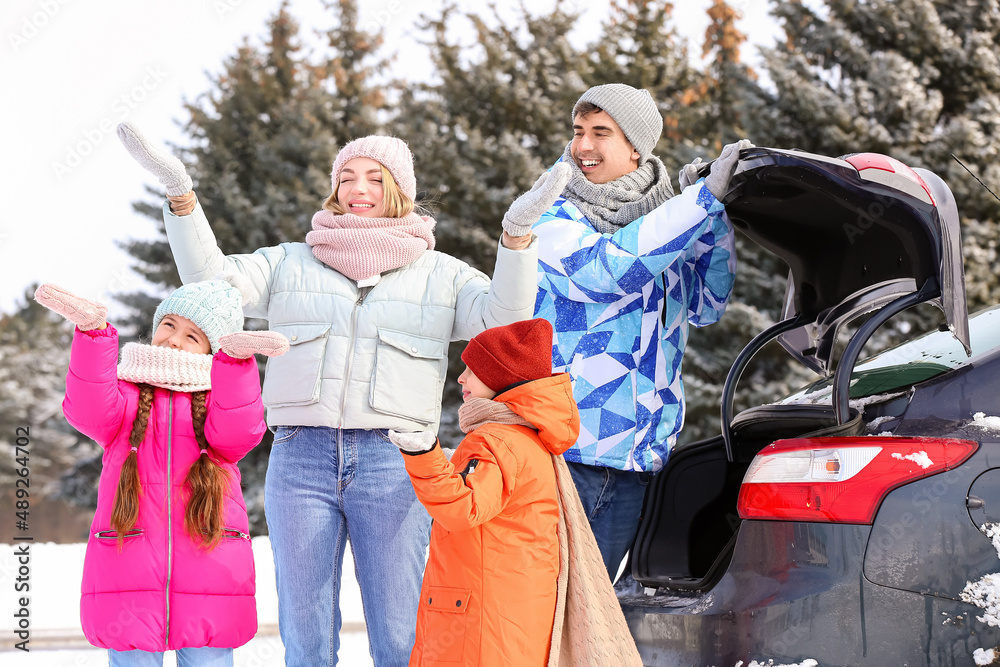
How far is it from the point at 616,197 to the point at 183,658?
6.23 feet

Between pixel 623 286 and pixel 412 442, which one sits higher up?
pixel 623 286

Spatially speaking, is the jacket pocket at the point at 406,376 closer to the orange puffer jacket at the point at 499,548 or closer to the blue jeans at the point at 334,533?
the blue jeans at the point at 334,533

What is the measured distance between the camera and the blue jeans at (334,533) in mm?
2619

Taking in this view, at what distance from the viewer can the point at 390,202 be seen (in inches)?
112

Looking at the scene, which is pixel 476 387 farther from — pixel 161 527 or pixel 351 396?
pixel 161 527

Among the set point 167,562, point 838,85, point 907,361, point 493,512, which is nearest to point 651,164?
point 907,361

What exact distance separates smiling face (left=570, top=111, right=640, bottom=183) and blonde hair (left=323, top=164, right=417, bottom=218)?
605 mm

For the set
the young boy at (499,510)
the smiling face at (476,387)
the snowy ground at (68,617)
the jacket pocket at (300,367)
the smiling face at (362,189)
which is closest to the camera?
the young boy at (499,510)

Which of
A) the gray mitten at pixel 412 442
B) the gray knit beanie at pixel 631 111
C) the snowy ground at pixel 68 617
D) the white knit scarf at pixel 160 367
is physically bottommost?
the snowy ground at pixel 68 617

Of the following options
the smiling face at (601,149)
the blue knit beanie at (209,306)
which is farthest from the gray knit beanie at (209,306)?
the smiling face at (601,149)

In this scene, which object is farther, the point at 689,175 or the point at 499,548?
the point at 689,175

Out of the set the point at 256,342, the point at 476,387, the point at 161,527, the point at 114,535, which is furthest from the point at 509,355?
the point at 114,535

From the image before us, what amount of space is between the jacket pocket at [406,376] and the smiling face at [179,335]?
1.73 feet

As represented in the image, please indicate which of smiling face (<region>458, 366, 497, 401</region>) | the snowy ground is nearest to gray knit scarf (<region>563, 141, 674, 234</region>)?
smiling face (<region>458, 366, 497, 401</region>)
